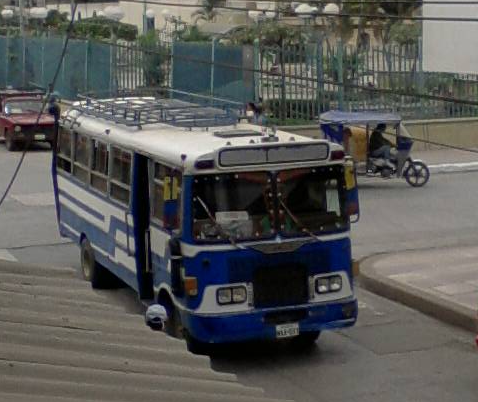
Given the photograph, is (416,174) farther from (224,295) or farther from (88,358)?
(88,358)

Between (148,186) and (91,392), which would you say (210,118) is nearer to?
(148,186)

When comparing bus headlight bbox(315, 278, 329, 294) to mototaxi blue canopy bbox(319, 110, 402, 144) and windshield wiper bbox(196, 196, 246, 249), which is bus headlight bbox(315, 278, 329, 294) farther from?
mototaxi blue canopy bbox(319, 110, 402, 144)

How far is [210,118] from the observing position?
15.1 m

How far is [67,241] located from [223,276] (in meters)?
9.40

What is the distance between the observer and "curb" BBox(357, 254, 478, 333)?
14977 millimetres

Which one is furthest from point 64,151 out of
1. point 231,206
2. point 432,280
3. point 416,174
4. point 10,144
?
point 10,144

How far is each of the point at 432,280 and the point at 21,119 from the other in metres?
21.2

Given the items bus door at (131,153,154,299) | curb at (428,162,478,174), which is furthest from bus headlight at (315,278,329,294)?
curb at (428,162,478,174)

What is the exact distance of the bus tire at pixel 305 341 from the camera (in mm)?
13766

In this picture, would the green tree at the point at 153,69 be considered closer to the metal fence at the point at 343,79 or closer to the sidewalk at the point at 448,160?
the metal fence at the point at 343,79

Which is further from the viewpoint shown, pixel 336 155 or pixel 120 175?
pixel 120 175

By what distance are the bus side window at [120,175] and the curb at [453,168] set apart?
15523 mm

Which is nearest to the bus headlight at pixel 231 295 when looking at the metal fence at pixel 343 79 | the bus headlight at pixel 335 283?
the bus headlight at pixel 335 283

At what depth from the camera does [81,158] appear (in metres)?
17.2
